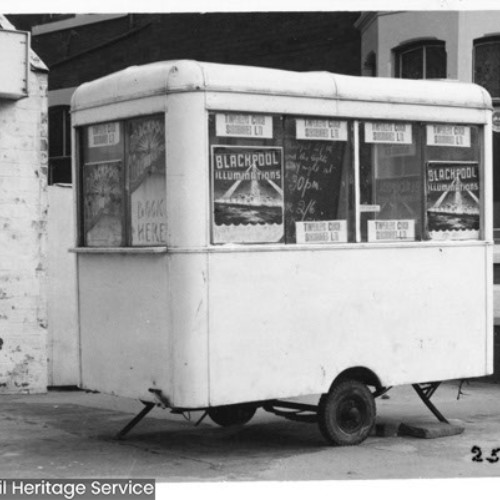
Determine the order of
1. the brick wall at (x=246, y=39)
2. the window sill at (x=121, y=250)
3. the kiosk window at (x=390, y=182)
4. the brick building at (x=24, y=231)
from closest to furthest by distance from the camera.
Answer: the window sill at (x=121, y=250) → the kiosk window at (x=390, y=182) → the brick building at (x=24, y=231) → the brick wall at (x=246, y=39)

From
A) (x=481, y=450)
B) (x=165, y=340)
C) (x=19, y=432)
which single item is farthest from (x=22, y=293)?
(x=481, y=450)

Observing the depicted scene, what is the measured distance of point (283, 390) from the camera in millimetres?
8672

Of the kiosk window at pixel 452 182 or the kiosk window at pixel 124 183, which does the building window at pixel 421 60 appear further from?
the kiosk window at pixel 124 183

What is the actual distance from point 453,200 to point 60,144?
849 centimetres

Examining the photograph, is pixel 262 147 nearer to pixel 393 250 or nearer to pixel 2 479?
pixel 393 250

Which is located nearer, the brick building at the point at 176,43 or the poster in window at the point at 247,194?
the poster in window at the point at 247,194

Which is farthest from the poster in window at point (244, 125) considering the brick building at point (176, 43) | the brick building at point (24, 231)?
the brick building at point (176, 43)

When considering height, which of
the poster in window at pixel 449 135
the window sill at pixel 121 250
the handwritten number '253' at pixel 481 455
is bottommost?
the handwritten number '253' at pixel 481 455

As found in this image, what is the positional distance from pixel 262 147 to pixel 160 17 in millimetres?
7860

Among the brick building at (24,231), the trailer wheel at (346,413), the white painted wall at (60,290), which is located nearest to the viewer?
the trailer wheel at (346,413)

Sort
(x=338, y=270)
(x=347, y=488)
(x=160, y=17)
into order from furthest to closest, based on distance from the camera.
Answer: (x=160, y=17) < (x=338, y=270) < (x=347, y=488)

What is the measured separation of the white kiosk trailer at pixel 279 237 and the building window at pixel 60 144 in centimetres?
739

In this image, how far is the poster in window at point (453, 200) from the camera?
31.4 feet

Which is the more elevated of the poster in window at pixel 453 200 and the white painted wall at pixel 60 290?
the poster in window at pixel 453 200
